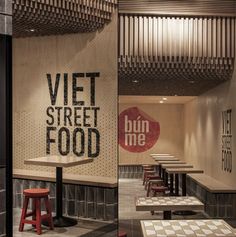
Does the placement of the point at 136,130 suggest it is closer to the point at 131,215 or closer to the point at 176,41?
the point at 131,215

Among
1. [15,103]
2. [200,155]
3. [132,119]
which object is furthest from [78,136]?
[132,119]

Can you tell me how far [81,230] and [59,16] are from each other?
3.00 meters

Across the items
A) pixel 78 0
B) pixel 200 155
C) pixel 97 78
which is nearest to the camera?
pixel 78 0

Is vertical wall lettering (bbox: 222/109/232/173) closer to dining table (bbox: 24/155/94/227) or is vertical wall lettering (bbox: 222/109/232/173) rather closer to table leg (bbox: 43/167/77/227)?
dining table (bbox: 24/155/94/227)

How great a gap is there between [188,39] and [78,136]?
8.33ft

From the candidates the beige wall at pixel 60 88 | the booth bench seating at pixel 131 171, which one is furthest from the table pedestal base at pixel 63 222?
the booth bench seating at pixel 131 171

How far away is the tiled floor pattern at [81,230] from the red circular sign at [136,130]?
25.0 feet

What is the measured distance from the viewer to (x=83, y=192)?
6.65 metres

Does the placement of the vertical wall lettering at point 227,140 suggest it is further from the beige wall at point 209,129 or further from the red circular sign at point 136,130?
the red circular sign at point 136,130

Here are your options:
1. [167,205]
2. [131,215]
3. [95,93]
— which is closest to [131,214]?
[131,215]

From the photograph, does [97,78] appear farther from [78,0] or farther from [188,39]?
[188,39]

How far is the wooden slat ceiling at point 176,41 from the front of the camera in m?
7.34

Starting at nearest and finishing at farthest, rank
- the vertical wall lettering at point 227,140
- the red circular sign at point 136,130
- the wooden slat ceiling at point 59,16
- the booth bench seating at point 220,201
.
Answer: the wooden slat ceiling at point 59,16, the booth bench seating at point 220,201, the vertical wall lettering at point 227,140, the red circular sign at point 136,130

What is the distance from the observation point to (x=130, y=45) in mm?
7359
